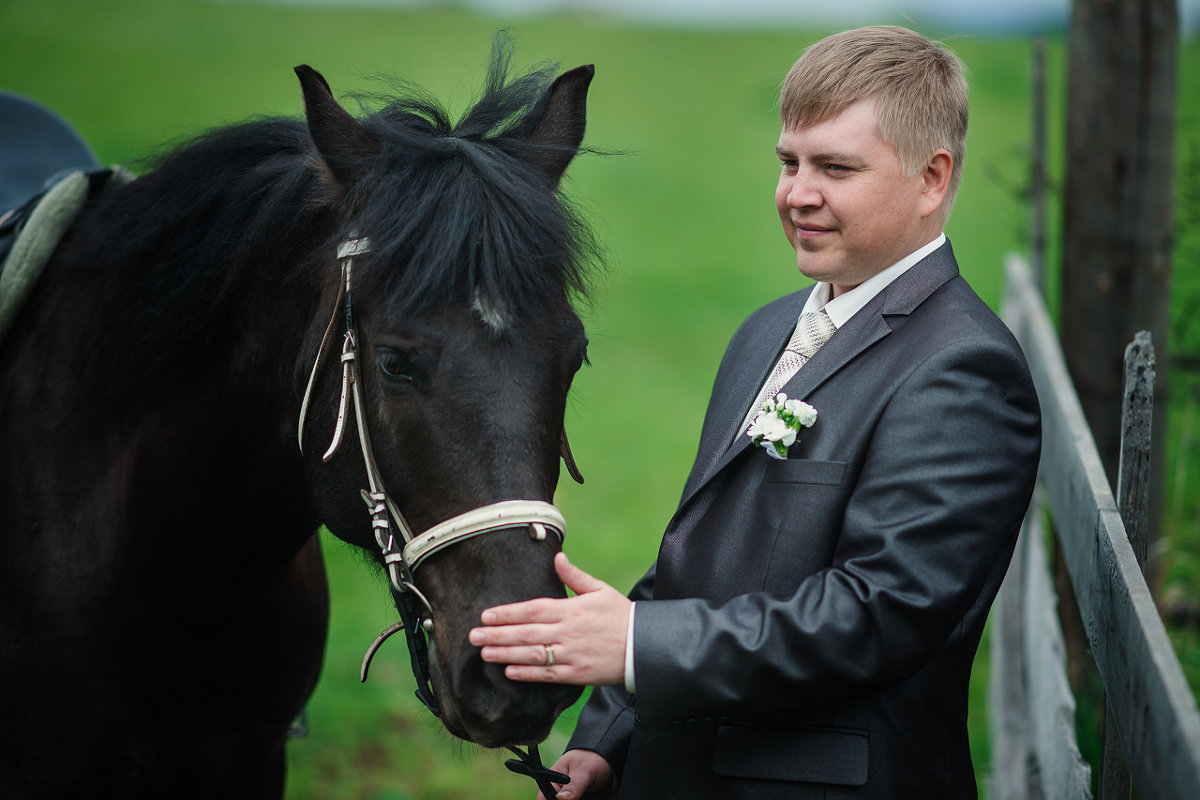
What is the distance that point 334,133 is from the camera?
77.5 inches

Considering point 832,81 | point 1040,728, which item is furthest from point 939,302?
point 1040,728

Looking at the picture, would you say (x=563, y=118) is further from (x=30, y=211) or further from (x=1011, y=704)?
(x=1011, y=704)

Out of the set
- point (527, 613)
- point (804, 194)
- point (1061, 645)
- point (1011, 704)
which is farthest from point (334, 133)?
point (1011, 704)

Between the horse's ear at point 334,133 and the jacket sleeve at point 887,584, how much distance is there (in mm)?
1051

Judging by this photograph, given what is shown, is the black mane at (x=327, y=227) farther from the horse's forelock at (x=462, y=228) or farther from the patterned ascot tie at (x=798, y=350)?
the patterned ascot tie at (x=798, y=350)

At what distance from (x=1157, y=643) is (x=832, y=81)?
105cm

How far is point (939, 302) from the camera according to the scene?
1.77m

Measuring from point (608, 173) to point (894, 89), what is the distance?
50.3ft

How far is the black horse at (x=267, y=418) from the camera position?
5.70ft

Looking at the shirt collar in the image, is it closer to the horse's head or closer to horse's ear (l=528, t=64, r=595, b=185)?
the horse's head

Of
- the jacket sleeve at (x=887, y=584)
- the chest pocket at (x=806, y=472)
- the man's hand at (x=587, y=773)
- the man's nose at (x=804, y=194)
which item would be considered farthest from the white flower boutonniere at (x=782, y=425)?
the man's hand at (x=587, y=773)

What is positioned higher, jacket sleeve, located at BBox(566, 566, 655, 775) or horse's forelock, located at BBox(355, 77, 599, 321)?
horse's forelock, located at BBox(355, 77, 599, 321)

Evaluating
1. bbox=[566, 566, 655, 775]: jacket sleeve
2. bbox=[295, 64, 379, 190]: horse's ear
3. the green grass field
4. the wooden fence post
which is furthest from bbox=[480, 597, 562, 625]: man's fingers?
the green grass field

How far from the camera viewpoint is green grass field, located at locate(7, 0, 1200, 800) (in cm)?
495
